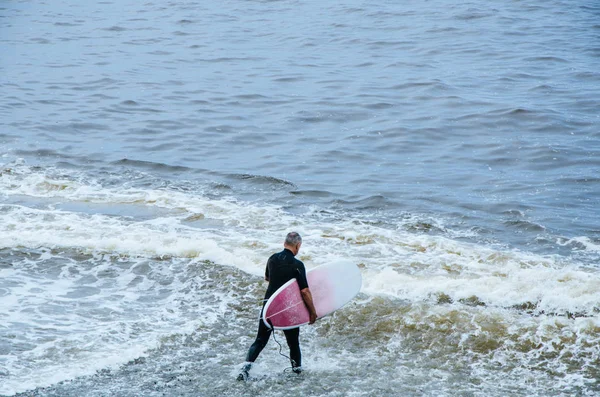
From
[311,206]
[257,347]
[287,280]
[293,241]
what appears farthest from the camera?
[311,206]

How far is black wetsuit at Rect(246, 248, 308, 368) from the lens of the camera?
962 cm

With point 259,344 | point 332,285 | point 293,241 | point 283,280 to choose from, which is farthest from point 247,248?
point 293,241

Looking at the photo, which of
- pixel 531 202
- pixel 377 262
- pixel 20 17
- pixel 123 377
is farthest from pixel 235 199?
pixel 20 17

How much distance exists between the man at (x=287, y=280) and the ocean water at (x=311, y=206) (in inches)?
12.1

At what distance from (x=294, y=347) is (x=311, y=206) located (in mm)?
7128

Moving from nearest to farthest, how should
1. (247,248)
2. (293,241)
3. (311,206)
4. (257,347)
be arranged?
1. (293,241)
2. (257,347)
3. (247,248)
4. (311,206)

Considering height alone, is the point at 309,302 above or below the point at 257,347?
above

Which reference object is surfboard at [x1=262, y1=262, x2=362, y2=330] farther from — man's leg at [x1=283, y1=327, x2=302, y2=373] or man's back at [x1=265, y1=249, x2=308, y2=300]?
man's back at [x1=265, y1=249, x2=308, y2=300]

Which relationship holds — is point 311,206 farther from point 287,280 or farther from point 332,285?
point 287,280

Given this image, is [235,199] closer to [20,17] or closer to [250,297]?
[250,297]

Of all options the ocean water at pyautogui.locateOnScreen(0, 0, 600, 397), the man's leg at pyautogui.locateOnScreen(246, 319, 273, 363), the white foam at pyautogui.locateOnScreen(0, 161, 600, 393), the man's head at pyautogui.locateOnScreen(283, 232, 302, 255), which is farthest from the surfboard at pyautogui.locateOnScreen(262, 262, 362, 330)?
the white foam at pyautogui.locateOnScreen(0, 161, 600, 393)

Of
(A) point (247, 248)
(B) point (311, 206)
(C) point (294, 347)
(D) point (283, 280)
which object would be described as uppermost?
(D) point (283, 280)

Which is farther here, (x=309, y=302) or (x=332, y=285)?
(x=332, y=285)

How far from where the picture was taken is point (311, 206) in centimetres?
1680
